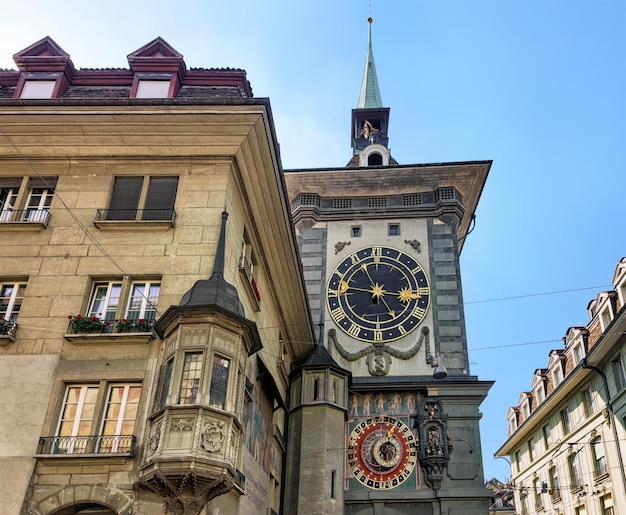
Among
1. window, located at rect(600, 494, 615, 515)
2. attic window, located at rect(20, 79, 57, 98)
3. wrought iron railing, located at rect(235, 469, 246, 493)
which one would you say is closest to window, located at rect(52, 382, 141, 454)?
wrought iron railing, located at rect(235, 469, 246, 493)

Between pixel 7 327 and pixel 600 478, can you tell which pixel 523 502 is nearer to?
pixel 600 478

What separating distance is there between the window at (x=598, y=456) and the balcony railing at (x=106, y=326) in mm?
24479

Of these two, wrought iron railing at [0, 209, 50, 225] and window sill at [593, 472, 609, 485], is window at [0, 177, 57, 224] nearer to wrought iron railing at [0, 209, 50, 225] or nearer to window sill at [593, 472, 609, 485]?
wrought iron railing at [0, 209, 50, 225]

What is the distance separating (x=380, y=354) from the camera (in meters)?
26.4

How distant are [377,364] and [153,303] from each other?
13886 millimetres

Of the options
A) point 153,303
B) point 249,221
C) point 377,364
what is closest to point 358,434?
point 377,364

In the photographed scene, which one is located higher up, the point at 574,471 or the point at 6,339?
the point at 574,471

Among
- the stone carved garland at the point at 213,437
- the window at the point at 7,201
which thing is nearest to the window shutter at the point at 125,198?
the window at the point at 7,201

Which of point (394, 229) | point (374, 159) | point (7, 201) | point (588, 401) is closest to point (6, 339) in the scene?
point (7, 201)

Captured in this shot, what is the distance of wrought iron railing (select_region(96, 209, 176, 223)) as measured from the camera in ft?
Result: 49.6

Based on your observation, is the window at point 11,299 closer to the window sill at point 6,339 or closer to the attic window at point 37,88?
the window sill at point 6,339

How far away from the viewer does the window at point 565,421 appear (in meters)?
35.5

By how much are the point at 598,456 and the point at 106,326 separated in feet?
84.2

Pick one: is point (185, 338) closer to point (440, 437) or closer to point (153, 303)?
point (153, 303)
